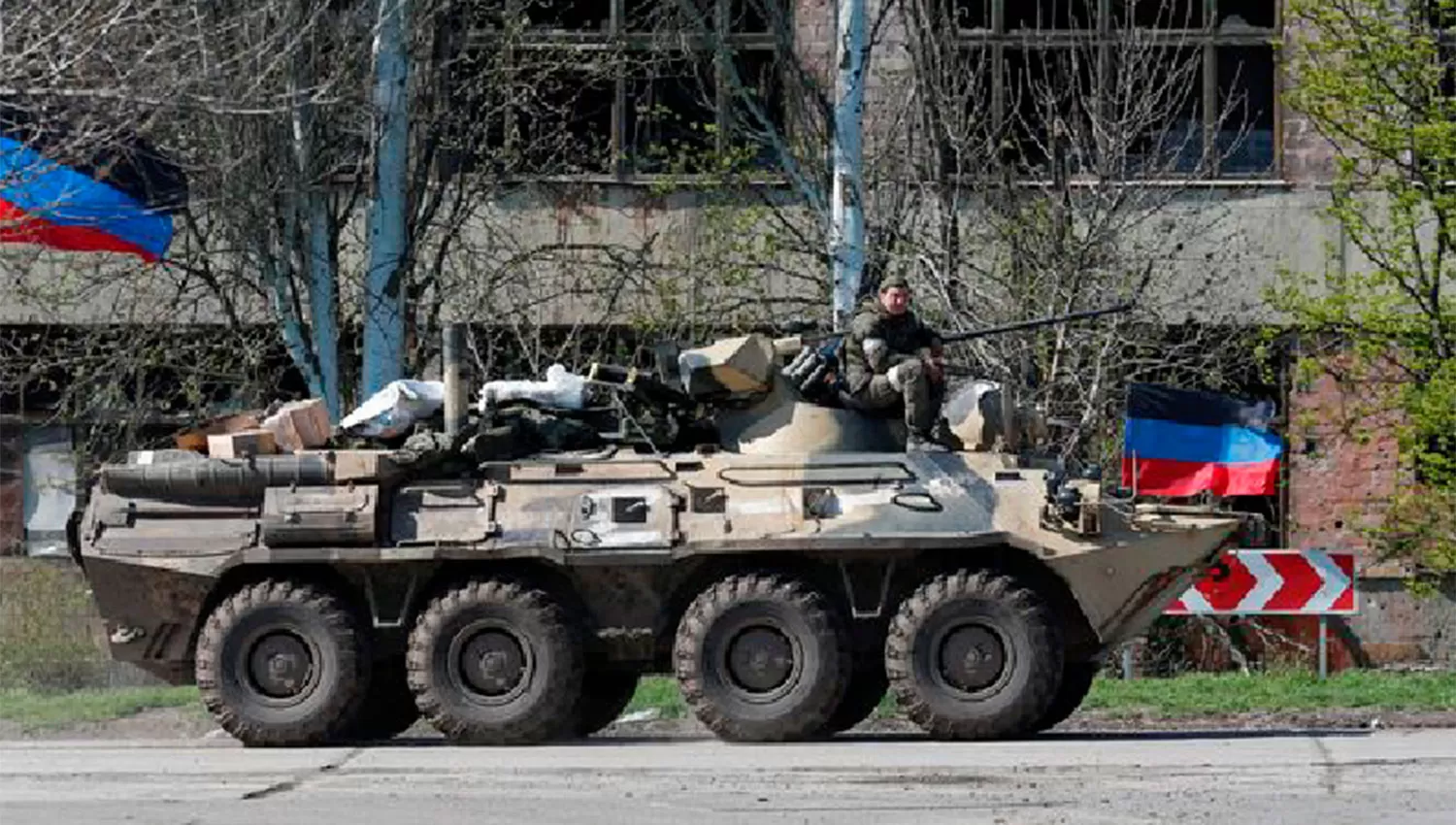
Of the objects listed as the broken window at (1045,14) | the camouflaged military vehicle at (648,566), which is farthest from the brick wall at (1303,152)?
the camouflaged military vehicle at (648,566)

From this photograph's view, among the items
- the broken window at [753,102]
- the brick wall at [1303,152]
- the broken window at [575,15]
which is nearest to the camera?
the broken window at [753,102]

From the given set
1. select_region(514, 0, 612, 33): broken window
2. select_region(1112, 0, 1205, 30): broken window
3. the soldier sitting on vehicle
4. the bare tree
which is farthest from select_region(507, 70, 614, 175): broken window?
the soldier sitting on vehicle

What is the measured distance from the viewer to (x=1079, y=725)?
844 inches

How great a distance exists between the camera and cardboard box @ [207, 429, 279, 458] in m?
19.3

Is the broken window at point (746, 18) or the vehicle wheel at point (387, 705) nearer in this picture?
the vehicle wheel at point (387, 705)

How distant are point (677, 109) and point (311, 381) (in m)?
5.98

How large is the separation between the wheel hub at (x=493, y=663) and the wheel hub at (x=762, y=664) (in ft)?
4.02

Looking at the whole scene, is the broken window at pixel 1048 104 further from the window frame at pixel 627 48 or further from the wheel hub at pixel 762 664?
the wheel hub at pixel 762 664

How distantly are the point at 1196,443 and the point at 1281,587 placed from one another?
134cm

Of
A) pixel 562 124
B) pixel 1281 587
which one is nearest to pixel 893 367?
pixel 1281 587

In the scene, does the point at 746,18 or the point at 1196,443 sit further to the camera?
the point at 746,18

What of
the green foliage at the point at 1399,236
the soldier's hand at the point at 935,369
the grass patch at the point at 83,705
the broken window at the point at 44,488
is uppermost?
the green foliage at the point at 1399,236

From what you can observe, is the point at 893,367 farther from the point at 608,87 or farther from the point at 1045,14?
the point at 608,87

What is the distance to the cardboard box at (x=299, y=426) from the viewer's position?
64.3 feet
